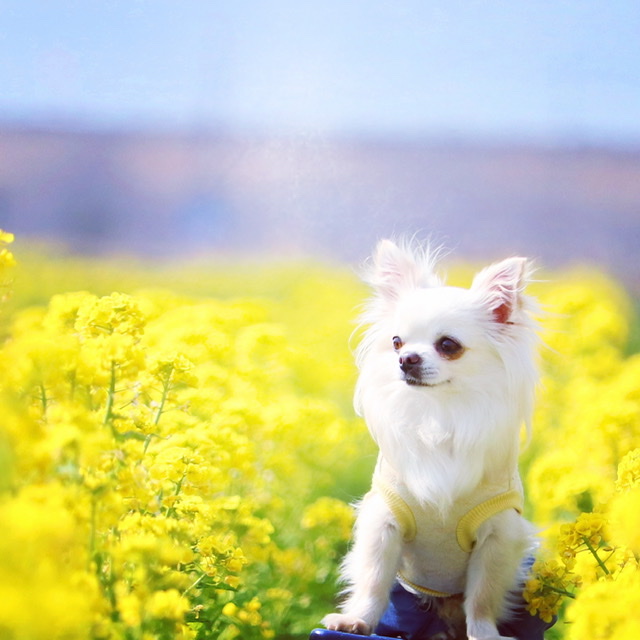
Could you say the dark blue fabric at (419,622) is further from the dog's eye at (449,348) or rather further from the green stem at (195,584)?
the dog's eye at (449,348)

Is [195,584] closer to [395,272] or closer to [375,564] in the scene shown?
[375,564]

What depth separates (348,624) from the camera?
4.08ft

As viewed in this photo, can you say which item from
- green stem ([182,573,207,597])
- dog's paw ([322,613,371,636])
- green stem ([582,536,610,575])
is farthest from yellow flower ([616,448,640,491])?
green stem ([182,573,207,597])

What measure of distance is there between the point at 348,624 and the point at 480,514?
27 centimetres

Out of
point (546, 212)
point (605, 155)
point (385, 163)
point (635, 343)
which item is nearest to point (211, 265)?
point (385, 163)

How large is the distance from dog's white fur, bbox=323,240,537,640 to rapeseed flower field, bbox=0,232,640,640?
0.10 m

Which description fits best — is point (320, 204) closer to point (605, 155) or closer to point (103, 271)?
point (103, 271)

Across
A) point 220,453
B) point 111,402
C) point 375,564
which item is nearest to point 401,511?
point 375,564

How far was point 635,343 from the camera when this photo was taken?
2.62 m

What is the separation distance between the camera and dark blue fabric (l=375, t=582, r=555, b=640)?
1.31 m

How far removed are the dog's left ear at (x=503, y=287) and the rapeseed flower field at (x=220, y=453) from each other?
12 cm

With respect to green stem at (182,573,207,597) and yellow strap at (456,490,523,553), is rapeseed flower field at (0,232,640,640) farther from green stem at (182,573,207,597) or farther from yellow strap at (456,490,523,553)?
yellow strap at (456,490,523,553)

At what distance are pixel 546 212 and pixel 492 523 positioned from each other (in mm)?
1336

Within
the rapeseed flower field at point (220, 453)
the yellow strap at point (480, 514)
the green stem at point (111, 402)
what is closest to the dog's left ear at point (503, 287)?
the rapeseed flower field at point (220, 453)
